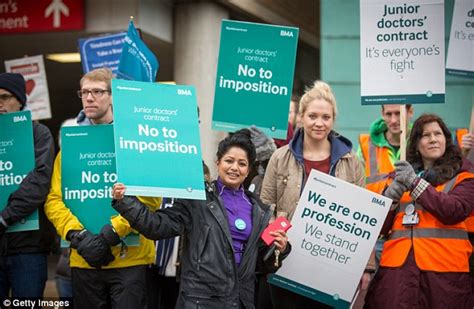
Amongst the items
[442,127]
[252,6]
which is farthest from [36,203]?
[252,6]

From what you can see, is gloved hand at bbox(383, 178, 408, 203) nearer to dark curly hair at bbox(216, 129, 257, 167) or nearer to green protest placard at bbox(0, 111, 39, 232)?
dark curly hair at bbox(216, 129, 257, 167)

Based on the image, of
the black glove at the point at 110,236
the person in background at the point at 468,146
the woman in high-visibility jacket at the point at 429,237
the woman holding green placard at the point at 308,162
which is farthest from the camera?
the person in background at the point at 468,146

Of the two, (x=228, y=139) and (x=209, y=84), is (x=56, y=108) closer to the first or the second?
(x=209, y=84)

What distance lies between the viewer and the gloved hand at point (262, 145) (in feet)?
21.8

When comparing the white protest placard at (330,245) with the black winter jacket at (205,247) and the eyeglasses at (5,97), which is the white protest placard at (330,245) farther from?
the eyeglasses at (5,97)

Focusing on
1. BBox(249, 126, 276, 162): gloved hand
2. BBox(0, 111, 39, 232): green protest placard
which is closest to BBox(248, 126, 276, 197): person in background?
BBox(249, 126, 276, 162): gloved hand

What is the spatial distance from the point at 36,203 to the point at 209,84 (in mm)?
6606

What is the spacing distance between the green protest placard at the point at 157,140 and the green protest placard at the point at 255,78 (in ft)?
5.21

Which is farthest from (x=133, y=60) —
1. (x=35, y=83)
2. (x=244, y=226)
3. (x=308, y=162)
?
(x=35, y=83)

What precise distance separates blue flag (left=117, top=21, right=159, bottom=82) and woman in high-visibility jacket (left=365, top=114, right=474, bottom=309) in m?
2.52

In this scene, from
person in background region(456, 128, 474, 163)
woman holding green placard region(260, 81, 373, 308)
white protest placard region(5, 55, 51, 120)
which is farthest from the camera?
white protest placard region(5, 55, 51, 120)

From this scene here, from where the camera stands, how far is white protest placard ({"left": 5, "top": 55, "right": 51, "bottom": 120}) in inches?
427

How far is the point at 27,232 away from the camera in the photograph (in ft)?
20.2

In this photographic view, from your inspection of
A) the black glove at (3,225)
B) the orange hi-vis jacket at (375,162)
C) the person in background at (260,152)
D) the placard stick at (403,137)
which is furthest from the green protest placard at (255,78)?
the black glove at (3,225)
